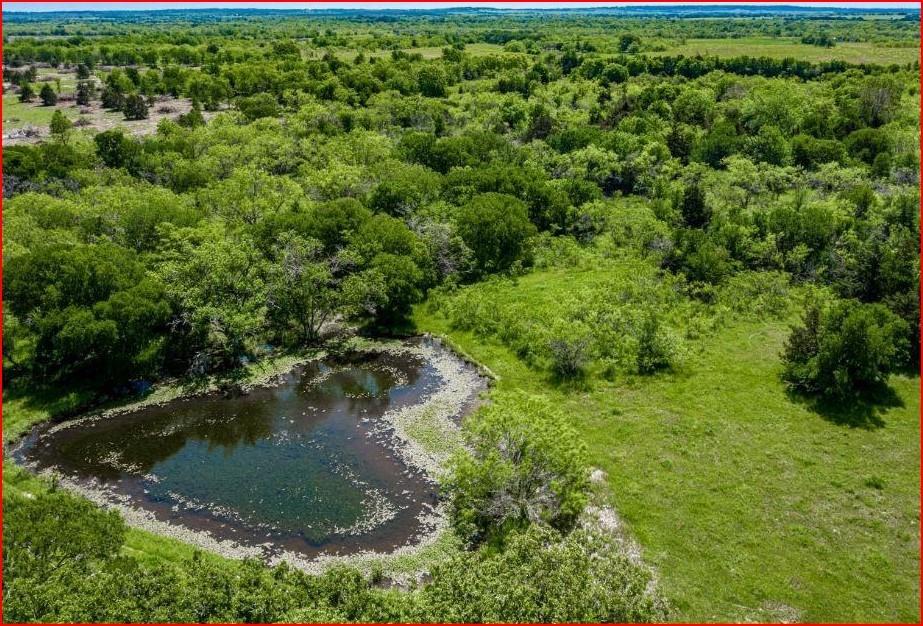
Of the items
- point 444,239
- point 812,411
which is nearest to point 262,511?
point 444,239

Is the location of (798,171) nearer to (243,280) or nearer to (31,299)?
(243,280)

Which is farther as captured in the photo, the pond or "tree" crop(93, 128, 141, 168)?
"tree" crop(93, 128, 141, 168)

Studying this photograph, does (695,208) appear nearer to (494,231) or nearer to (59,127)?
(494,231)

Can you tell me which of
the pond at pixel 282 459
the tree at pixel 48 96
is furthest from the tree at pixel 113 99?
the pond at pixel 282 459

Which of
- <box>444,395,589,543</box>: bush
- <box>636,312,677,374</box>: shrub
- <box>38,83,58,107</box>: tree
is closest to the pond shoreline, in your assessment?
<box>444,395,589,543</box>: bush

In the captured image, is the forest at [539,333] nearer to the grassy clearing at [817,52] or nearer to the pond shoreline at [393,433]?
the pond shoreline at [393,433]

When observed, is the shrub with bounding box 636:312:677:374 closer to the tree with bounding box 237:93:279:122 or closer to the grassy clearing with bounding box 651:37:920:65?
the tree with bounding box 237:93:279:122
